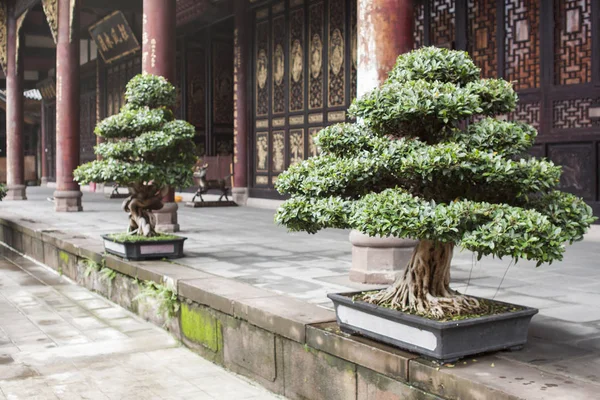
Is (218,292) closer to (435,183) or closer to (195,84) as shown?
(435,183)

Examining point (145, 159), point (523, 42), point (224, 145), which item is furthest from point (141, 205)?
point (224, 145)

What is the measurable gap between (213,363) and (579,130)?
5.69 metres

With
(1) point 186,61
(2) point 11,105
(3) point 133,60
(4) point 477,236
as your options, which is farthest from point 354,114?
(3) point 133,60

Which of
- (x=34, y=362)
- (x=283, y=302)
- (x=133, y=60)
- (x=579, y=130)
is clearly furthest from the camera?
(x=133, y=60)

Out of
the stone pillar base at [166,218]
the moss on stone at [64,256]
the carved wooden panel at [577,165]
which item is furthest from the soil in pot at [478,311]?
the stone pillar base at [166,218]

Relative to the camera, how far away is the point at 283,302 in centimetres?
409

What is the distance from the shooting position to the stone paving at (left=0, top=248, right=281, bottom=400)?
401 cm

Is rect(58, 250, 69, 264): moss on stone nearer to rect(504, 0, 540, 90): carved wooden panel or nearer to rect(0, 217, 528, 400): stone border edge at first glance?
rect(0, 217, 528, 400): stone border edge

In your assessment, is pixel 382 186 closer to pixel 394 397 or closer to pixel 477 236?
pixel 477 236

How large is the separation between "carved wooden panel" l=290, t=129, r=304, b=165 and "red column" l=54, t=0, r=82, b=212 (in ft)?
Result: 12.9

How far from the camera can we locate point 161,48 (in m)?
9.13

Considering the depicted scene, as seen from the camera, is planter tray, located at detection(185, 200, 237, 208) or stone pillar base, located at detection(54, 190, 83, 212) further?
planter tray, located at detection(185, 200, 237, 208)

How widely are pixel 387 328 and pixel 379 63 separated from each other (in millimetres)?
2717

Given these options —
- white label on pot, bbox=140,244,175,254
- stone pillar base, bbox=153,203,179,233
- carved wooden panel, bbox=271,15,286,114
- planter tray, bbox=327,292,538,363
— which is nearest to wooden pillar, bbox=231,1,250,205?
carved wooden panel, bbox=271,15,286,114
